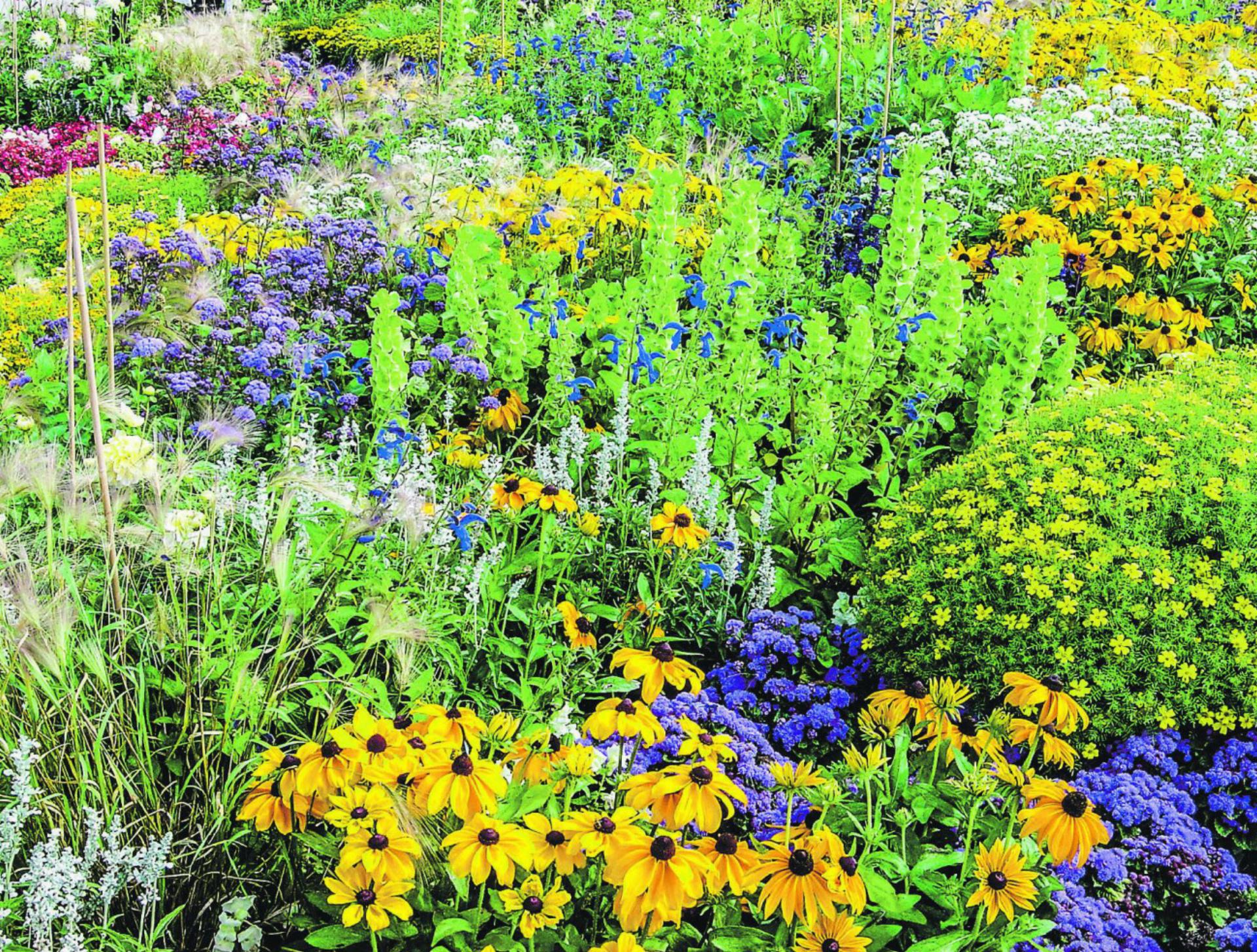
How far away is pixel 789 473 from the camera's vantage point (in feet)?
13.5

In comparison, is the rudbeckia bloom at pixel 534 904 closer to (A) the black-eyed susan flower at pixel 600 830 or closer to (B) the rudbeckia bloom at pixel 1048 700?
(A) the black-eyed susan flower at pixel 600 830

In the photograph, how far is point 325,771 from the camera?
76.9 inches

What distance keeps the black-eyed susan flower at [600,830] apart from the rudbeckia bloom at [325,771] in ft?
1.28

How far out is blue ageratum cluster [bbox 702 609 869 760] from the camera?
3018 millimetres

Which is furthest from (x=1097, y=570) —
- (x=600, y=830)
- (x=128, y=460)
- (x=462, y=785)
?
(x=128, y=460)

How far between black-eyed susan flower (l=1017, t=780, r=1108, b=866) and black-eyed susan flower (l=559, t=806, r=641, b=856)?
686 mm

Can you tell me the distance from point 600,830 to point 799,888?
34 centimetres

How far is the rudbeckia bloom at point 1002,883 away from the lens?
1887mm

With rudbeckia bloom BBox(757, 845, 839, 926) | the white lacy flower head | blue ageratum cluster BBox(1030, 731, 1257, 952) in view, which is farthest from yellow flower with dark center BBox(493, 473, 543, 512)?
blue ageratum cluster BBox(1030, 731, 1257, 952)

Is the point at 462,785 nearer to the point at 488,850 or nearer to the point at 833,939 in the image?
the point at 488,850

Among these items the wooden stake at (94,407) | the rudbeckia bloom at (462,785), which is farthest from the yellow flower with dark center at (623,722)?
the wooden stake at (94,407)

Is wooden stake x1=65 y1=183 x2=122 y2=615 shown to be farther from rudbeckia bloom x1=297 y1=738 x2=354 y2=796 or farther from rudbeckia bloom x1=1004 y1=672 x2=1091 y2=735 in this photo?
rudbeckia bloom x1=1004 y1=672 x2=1091 y2=735

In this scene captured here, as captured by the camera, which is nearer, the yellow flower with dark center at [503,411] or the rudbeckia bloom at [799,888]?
the rudbeckia bloom at [799,888]

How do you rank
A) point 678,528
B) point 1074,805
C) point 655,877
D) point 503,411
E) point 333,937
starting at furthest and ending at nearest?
1. point 503,411
2. point 678,528
3. point 333,937
4. point 1074,805
5. point 655,877
